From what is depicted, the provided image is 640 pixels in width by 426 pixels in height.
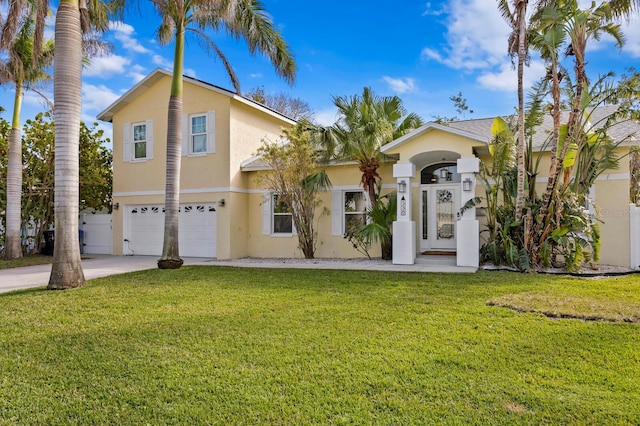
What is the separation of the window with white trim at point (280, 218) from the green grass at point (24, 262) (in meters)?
7.94

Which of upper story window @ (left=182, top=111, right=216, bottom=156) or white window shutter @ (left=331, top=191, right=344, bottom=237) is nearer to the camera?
white window shutter @ (left=331, top=191, right=344, bottom=237)

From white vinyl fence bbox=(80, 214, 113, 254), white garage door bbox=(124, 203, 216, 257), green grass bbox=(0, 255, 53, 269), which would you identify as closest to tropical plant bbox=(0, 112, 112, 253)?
white vinyl fence bbox=(80, 214, 113, 254)

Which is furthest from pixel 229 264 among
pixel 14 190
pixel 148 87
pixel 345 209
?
pixel 14 190

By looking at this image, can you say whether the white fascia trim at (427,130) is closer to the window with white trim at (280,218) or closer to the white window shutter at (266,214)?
the window with white trim at (280,218)

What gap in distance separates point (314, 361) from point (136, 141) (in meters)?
15.1

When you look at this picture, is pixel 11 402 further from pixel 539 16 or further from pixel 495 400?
pixel 539 16

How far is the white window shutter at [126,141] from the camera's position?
16942 mm

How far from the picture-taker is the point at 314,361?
14.8ft

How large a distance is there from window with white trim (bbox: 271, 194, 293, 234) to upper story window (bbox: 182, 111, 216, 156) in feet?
9.86

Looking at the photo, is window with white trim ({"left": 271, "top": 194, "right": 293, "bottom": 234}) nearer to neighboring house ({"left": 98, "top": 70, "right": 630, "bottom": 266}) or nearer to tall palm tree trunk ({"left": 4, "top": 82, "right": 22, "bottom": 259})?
neighboring house ({"left": 98, "top": 70, "right": 630, "bottom": 266})

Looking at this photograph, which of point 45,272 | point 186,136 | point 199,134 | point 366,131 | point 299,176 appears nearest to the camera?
point 45,272

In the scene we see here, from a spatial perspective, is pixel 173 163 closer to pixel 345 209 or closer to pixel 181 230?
pixel 181 230

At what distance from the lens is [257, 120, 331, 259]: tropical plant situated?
13.3 meters

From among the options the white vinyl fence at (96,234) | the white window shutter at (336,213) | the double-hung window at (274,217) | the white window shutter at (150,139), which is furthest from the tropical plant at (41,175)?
the white window shutter at (336,213)
